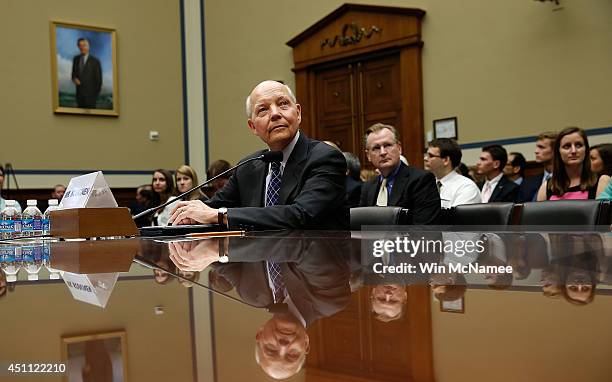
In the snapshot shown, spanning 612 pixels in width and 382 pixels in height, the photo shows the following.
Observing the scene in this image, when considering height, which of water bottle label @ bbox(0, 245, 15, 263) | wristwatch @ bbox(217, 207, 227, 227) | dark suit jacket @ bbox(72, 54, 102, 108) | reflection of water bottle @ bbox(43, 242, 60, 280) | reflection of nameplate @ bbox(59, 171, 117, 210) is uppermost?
dark suit jacket @ bbox(72, 54, 102, 108)

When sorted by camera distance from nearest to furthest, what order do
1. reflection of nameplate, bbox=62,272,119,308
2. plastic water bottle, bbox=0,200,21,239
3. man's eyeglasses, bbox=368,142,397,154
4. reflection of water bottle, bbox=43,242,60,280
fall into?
reflection of nameplate, bbox=62,272,119,308, reflection of water bottle, bbox=43,242,60,280, plastic water bottle, bbox=0,200,21,239, man's eyeglasses, bbox=368,142,397,154

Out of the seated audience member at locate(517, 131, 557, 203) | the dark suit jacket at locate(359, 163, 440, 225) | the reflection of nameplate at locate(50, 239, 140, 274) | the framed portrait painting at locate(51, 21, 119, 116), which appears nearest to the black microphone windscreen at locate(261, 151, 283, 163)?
the reflection of nameplate at locate(50, 239, 140, 274)

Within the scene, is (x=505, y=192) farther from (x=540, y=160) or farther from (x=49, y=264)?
(x=49, y=264)

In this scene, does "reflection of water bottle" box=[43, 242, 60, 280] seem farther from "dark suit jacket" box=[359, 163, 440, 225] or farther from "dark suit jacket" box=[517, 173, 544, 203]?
"dark suit jacket" box=[517, 173, 544, 203]

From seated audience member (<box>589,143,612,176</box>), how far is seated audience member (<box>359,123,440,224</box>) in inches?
57.9

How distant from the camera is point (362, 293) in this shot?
0.67 meters

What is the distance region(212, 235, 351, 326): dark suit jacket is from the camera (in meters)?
0.62

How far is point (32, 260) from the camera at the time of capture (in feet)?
4.24

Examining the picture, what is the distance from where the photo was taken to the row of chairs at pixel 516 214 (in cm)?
191

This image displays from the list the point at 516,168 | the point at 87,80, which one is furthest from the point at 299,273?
the point at 87,80

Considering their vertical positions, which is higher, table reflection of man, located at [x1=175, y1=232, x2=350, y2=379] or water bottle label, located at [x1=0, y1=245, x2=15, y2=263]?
table reflection of man, located at [x1=175, y1=232, x2=350, y2=379]

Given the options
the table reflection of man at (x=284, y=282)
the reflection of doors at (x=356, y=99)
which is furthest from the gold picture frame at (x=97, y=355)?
the reflection of doors at (x=356, y=99)

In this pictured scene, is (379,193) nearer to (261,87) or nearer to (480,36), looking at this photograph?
(261,87)

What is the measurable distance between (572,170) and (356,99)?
387cm
